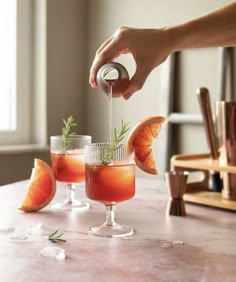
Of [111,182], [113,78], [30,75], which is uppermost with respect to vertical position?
[30,75]

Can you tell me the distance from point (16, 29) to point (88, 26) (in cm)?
41

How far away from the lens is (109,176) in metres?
0.98

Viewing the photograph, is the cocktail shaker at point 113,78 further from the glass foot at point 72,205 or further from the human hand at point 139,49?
the glass foot at point 72,205

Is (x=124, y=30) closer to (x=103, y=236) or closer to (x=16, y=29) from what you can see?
(x=103, y=236)

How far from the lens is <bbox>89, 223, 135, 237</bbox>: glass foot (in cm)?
96

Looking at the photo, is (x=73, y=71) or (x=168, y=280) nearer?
(x=168, y=280)

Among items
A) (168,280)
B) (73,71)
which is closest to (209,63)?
(73,71)

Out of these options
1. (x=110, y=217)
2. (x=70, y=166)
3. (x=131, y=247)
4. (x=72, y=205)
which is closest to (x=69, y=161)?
(x=70, y=166)

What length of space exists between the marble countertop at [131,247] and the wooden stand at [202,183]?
19 mm

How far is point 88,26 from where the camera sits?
259 cm

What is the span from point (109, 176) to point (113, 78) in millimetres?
207

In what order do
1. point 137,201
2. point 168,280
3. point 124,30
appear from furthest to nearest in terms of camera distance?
1. point 137,201
2. point 124,30
3. point 168,280

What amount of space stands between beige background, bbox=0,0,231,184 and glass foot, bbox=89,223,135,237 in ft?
3.90

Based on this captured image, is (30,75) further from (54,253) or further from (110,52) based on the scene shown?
(54,253)
